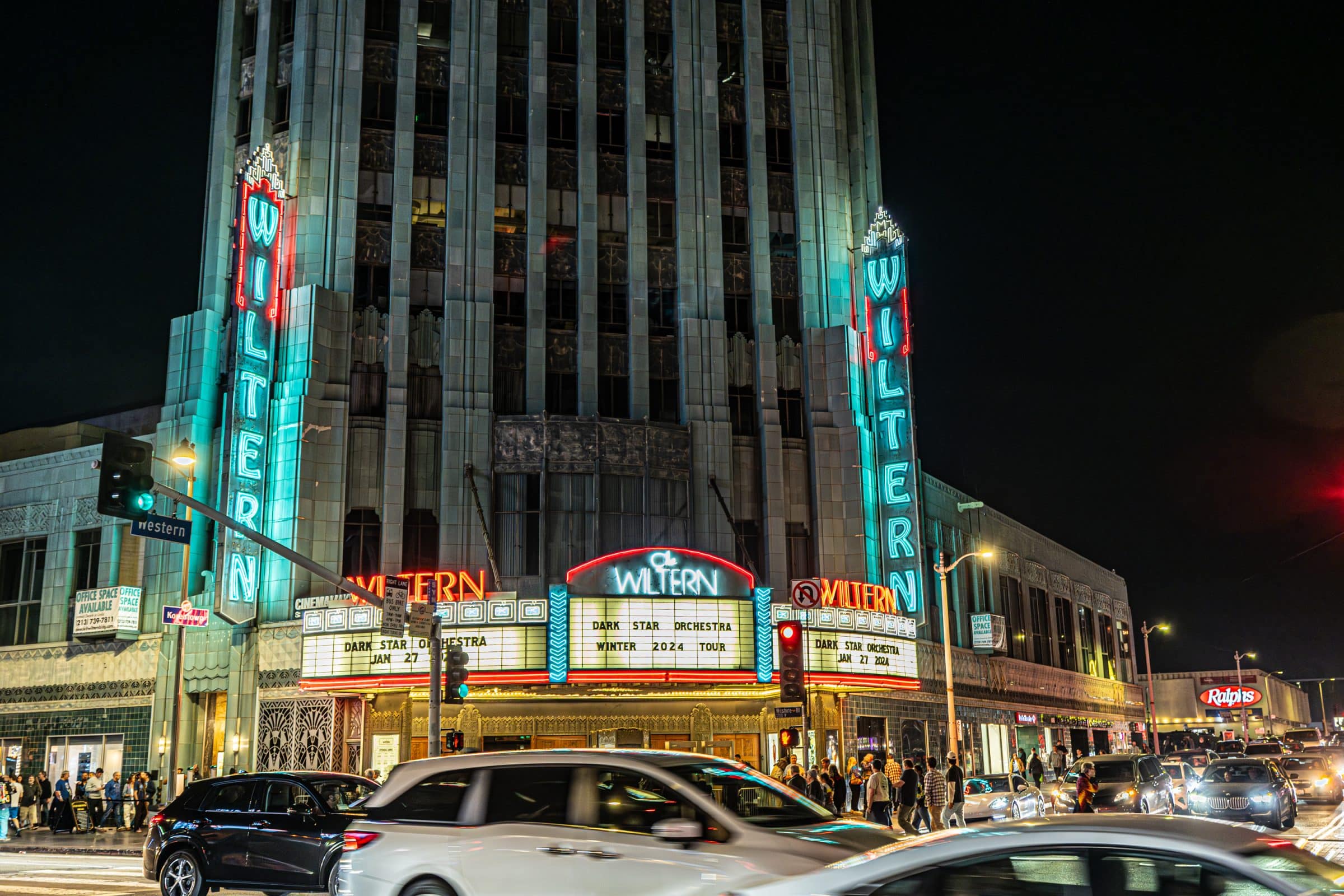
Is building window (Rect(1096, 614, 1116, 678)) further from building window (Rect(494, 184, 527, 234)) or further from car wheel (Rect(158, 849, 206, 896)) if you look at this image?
car wheel (Rect(158, 849, 206, 896))

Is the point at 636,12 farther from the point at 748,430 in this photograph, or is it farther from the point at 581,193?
the point at 748,430

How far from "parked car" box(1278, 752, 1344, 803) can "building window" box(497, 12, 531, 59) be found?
114 feet

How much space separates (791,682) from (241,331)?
2157 cm

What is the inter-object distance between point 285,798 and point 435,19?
35.3m

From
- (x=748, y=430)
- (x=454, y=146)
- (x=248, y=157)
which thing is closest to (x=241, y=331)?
(x=248, y=157)

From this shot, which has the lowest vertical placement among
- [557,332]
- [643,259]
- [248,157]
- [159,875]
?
[159,875]

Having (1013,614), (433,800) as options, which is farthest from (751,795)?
(1013,614)

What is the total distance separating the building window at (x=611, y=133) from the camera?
151 ft

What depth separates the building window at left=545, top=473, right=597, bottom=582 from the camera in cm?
4062

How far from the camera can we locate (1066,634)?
6619 cm

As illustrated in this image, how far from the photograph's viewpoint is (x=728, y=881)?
9828mm

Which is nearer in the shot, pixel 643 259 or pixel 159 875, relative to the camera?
pixel 159 875

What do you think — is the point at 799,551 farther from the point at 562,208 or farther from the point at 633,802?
the point at 633,802

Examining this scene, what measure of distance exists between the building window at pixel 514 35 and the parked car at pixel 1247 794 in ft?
109
